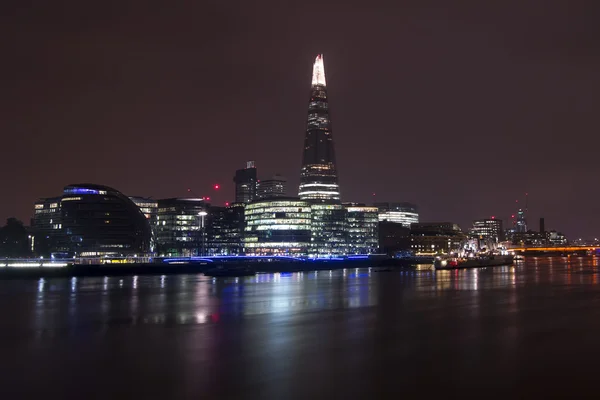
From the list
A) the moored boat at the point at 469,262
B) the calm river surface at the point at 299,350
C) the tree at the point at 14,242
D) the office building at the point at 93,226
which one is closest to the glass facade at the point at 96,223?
the office building at the point at 93,226

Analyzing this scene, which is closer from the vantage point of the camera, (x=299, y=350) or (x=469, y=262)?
(x=299, y=350)

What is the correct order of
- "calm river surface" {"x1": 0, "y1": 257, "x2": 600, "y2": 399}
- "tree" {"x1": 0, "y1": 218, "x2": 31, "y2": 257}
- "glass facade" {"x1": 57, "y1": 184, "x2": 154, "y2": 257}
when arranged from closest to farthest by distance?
1. "calm river surface" {"x1": 0, "y1": 257, "x2": 600, "y2": 399}
2. "tree" {"x1": 0, "y1": 218, "x2": 31, "y2": 257}
3. "glass facade" {"x1": 57, "y1": 184, "x2": 154, "y2": 257}

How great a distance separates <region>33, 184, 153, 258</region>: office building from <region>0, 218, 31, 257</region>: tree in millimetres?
7541

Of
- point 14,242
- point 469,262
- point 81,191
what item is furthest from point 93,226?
point 469,262

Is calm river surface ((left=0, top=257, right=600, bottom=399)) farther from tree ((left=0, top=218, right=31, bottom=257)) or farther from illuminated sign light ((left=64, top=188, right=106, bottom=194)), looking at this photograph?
illuminated sign light ((left=64, top=188, right=106, bottom=194))

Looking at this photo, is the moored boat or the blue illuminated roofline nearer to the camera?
the moored boat

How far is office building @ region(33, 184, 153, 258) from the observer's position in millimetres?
161125

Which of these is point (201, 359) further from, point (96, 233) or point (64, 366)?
point (96, 233)

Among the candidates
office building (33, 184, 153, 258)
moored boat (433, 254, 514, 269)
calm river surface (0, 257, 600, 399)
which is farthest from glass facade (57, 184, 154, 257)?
calm river surface (0, 257, 600, 399)

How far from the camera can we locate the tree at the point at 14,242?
146250mm

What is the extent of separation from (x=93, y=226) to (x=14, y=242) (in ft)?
70.3

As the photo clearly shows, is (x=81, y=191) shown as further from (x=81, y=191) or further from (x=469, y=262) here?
(x=469, y=262)

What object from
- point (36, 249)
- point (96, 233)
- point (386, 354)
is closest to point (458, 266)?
point (96, 233)

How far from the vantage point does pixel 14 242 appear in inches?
5837
